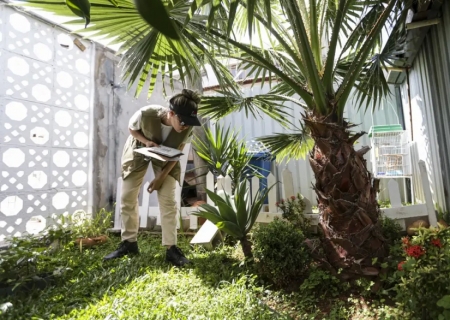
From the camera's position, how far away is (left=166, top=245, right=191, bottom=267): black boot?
2387 millimetres

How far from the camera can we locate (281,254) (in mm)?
1919

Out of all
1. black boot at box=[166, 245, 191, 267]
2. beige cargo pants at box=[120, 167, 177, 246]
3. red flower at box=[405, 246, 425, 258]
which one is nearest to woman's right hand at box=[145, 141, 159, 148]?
beige cargo pants at box=[120, 167, 177, 246]

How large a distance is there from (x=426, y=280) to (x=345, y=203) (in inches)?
24.4

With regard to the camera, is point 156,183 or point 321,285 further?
point 156,183

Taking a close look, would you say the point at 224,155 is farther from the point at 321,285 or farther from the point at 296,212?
the point at 321,285

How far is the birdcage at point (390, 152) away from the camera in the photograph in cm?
366

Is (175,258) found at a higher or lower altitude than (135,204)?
lower

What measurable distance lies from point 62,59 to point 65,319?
3333mm

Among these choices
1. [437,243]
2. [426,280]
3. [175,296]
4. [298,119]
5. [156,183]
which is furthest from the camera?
[298,119]

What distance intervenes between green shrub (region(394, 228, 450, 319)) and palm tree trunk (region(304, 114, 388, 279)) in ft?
1.17

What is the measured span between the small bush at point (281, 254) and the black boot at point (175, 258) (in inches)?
28.4

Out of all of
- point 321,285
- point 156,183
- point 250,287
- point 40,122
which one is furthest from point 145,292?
point 40,122

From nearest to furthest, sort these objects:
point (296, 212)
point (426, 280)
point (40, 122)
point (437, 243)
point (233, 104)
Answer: point (426, 280) → point (437, 243) → point (296, 212) → point (233, 104) → point (40, 122)

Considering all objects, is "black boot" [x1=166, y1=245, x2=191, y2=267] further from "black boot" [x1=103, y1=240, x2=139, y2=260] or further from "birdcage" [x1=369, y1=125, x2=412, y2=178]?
"birdcage" [x1=369, y1=125, x2=412, y2=178]
